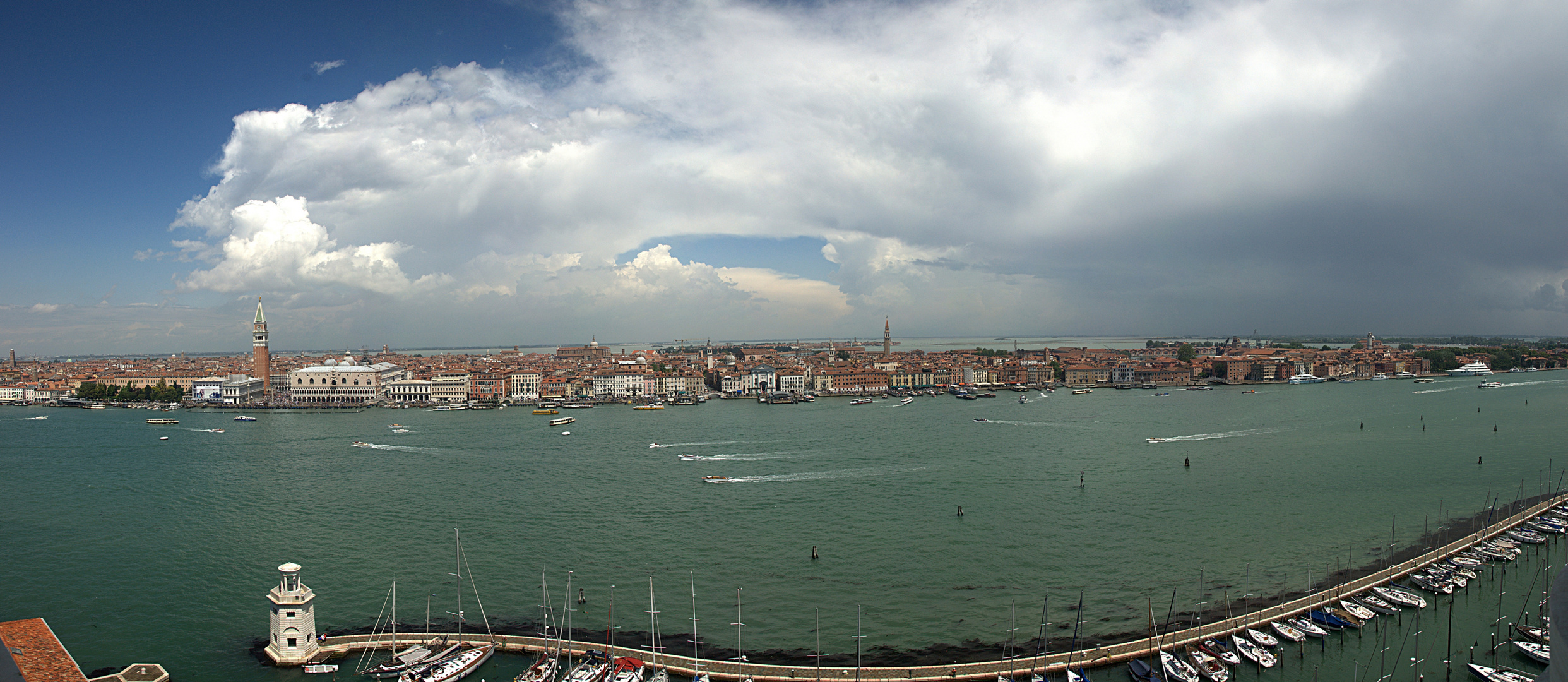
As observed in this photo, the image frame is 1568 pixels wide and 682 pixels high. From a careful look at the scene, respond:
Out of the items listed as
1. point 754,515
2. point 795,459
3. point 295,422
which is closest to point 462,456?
point 795,459

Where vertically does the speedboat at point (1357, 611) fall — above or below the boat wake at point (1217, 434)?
below

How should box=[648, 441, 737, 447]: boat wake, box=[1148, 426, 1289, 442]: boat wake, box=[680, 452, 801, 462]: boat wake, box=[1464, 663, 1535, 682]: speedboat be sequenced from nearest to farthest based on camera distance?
box=[1464, 663, 1535, 682]: speedboat → box=[680, 452, 801, 462]: boat wake → box=[1148, 426, 1289, 442]: boat wake → box=[648, 441, 737, 447]: boat wake

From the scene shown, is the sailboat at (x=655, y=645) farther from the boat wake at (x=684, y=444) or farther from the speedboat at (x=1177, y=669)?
the boat wake at (x=684, y=444)

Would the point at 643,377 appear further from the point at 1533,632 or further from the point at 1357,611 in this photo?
the point at 1533,632

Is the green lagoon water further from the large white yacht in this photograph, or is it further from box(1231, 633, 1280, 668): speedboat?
the large white yacht

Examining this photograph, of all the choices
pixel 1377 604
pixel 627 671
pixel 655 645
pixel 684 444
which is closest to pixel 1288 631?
pixel 1377 604

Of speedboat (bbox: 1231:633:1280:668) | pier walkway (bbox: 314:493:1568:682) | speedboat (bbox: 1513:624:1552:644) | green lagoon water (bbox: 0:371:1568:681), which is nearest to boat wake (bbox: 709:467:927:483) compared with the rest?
green lagoon water (bbox: 0:371:1568:681)

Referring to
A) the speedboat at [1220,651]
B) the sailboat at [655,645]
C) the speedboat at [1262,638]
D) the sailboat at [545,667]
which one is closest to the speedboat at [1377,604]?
the speedboat at [1262,638]
